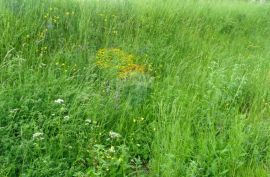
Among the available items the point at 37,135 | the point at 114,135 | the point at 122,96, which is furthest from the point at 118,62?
the point at 37,135

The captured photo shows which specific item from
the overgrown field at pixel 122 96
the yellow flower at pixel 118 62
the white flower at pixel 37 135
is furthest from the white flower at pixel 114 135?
the yellow flower at pixel 118 62

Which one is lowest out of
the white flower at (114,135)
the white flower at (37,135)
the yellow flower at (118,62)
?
the white flower at (114,135)

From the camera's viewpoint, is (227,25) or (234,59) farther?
(227,25)

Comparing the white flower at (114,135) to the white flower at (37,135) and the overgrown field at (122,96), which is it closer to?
the overgrown field at (122,96)

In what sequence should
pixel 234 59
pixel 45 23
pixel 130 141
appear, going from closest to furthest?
pixel 130 141 → pixel 45 23 → pixel 234 59

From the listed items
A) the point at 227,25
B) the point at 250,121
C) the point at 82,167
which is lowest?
the point at 82,167

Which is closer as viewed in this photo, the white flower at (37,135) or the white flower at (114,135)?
the white flower at (37,135)

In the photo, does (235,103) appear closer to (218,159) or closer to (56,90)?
(218,159)

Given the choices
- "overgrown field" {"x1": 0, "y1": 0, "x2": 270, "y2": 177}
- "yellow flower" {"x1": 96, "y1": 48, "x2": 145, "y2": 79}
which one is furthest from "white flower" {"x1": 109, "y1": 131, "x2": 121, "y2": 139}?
"yellow flower" {"x1": 96, "y1": 48, "x2": 145, "y2": 79}

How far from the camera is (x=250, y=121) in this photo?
3.46 m

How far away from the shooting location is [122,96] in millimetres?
3539

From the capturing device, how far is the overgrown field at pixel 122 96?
8.95 ft

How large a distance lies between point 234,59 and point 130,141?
109 inches

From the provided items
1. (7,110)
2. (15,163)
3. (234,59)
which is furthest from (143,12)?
(15,163)
